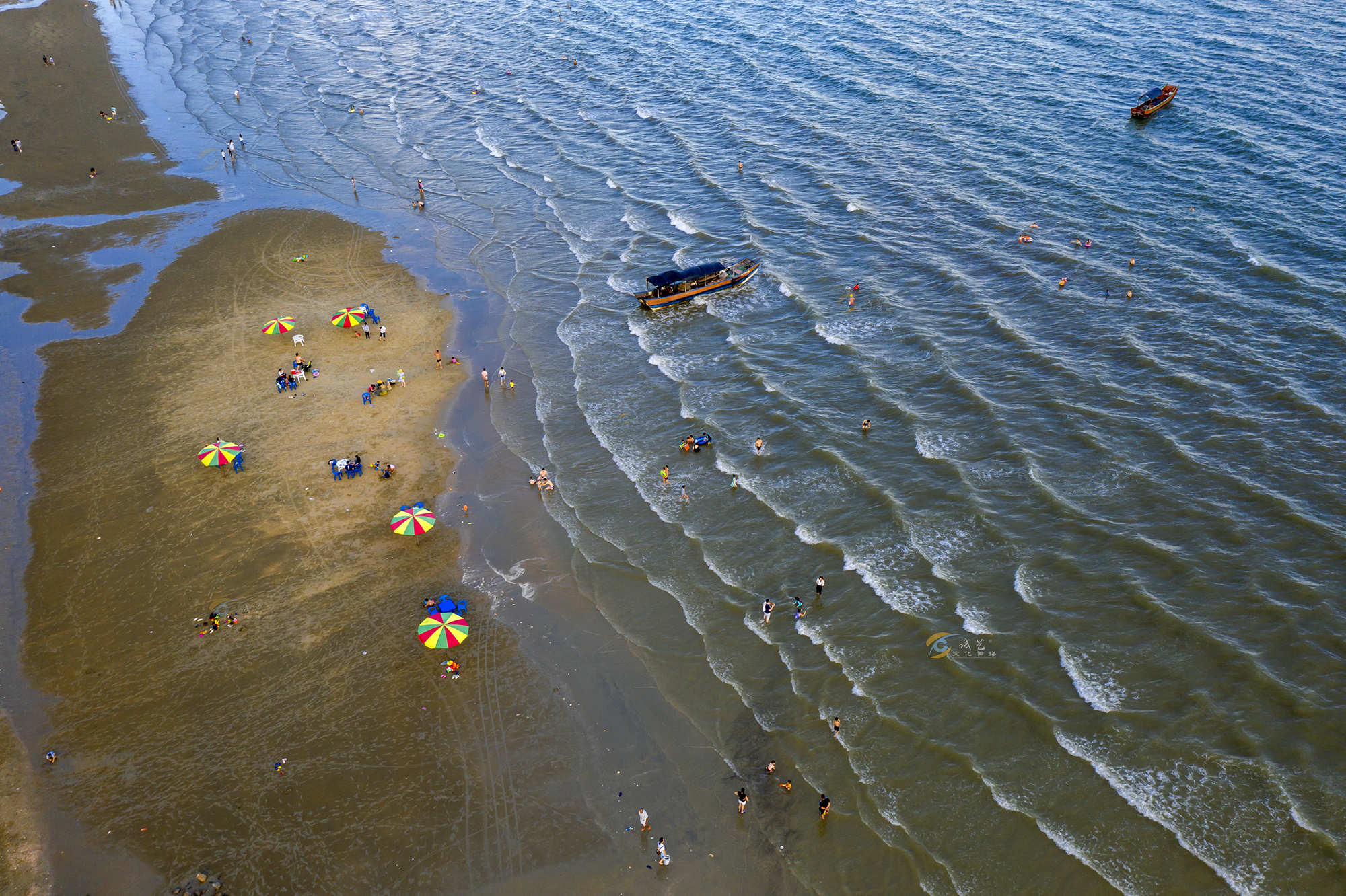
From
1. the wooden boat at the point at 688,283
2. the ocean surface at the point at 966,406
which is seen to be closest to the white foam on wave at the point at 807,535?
the ocean surface at the point at 966,406

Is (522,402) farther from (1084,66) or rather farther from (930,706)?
(1084,66)

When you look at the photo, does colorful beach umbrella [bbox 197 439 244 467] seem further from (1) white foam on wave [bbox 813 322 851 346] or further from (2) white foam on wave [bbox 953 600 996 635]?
(2) white foam on wave [bbox 953 600 996 635]

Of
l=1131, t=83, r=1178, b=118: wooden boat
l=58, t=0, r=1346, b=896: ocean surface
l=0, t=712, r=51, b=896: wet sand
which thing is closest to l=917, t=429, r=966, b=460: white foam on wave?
l=58, t=0, r=1346, b=896: ocean surface

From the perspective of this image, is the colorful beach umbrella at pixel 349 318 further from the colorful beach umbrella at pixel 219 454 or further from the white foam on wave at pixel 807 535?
the white foam on wave at pixel 807 535

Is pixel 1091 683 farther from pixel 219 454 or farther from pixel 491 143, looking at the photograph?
pixel 491 143

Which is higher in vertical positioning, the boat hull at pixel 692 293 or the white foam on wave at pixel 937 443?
the white foam on wave at pixel 937 443

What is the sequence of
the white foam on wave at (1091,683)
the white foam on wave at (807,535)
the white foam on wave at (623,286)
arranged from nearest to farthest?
the white foam on wave at (1091,683) < the white foam on wave at (807,535) < the white foam on wave at (623,286)

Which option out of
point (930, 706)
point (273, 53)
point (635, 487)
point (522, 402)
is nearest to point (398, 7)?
point (273, 53)
